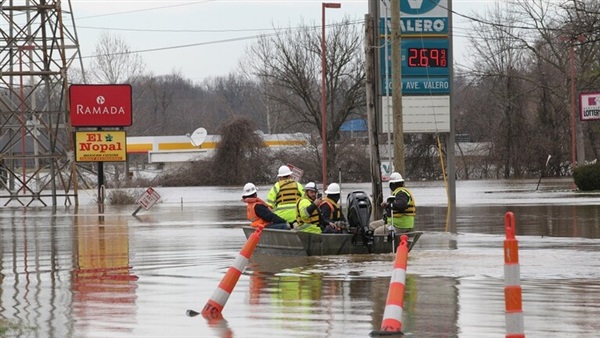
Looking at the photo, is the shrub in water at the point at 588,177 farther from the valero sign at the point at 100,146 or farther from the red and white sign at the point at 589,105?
the valero sign at the point at 100,146

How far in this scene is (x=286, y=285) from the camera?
49.1 feet

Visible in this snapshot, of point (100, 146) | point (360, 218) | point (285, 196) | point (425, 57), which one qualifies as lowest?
point (360, 218)

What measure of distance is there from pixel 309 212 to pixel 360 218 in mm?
864

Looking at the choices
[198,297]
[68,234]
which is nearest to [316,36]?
[68,234]

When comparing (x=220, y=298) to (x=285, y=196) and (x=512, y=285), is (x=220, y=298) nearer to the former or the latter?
(x=512, y=285)

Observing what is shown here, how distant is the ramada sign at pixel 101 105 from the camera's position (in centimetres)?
5166

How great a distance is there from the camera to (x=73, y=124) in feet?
169

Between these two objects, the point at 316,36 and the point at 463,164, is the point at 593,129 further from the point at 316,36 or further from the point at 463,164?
the point at 316,36

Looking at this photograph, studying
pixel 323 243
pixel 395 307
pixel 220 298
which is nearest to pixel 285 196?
pixel 323 243

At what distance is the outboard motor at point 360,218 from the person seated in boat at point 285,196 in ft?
5.19

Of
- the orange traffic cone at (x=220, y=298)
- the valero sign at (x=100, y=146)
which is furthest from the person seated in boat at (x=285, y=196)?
the valero sign at (x=100, y=146)

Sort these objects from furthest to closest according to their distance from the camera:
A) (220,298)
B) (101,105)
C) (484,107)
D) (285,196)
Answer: (484,107)
(101,105)
(285,196)
(220,298)

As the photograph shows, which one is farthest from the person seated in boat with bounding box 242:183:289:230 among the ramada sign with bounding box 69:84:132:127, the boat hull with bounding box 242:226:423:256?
the ramada sign with bounding box 69:84:132:127

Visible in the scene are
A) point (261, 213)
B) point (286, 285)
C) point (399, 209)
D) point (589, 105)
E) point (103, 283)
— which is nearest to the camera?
point (286, 285)
